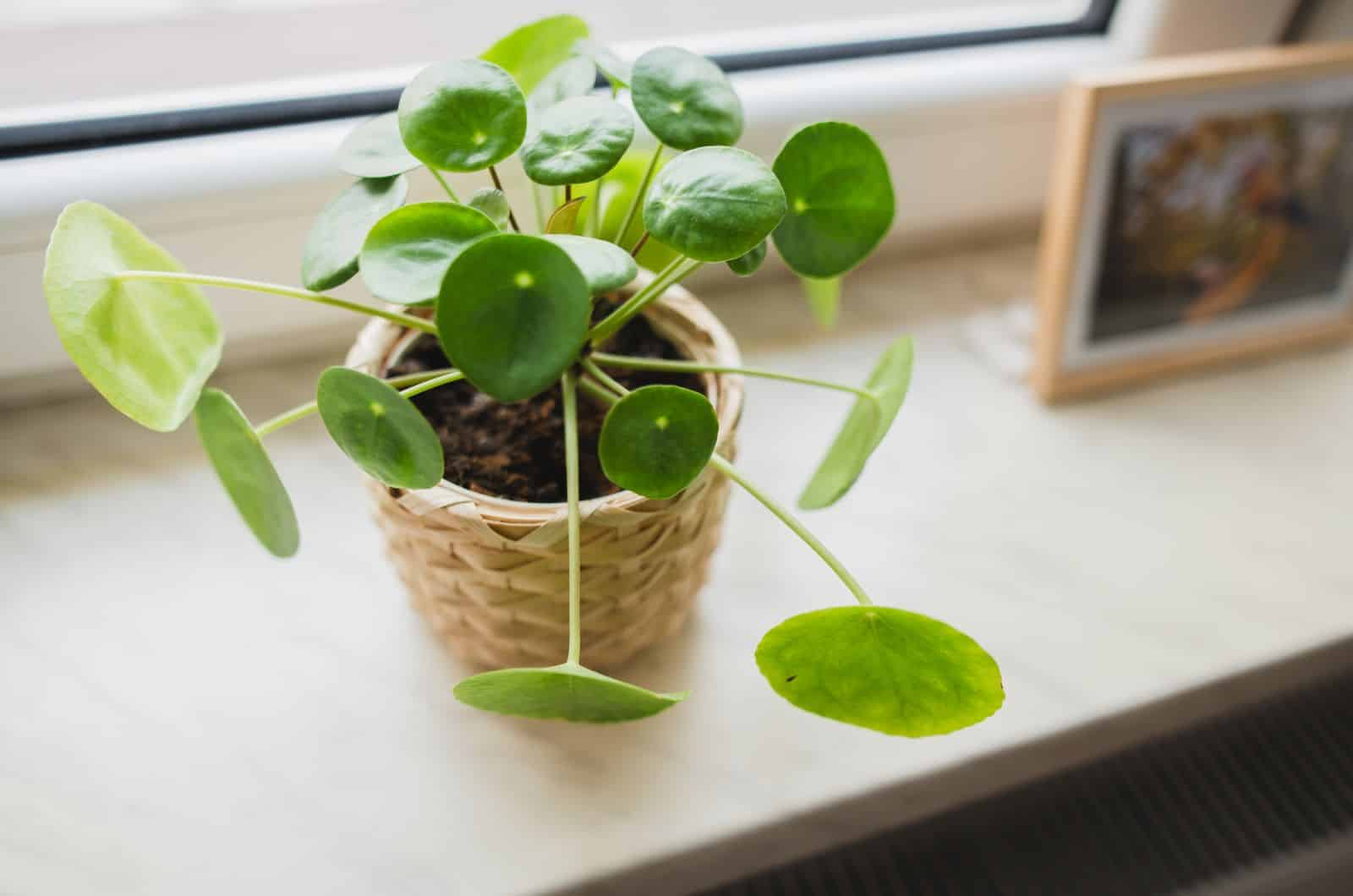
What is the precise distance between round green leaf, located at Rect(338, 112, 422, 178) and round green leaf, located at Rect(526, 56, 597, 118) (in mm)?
78

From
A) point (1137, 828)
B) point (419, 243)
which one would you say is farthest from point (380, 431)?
point (1137, 828)

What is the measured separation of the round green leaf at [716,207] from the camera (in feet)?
1.58

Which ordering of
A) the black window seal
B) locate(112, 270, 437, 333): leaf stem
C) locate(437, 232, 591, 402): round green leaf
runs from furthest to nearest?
1. the black window seal
2. locate(112, 270, 437, 333): leaf stem
3. locate(437, 232, 591, 402): round green leaf

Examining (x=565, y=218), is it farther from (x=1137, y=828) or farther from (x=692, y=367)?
(x=1137, y=828)

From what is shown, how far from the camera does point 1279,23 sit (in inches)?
42.2

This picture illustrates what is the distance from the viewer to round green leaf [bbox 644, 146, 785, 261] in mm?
482

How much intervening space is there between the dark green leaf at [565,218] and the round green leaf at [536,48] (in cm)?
13

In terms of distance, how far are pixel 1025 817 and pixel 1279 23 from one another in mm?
849

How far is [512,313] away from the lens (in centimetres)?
45

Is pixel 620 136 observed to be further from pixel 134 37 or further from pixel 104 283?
pixel 134 37

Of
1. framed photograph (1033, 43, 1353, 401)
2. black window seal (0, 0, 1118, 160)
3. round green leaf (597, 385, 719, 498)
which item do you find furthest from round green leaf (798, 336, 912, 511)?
black window seal (0, 0, 1118, 160)

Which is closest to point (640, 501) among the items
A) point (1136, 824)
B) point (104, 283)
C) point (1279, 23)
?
point (104, 283)

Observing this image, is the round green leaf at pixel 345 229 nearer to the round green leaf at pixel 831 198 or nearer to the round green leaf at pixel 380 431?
the round green leaf at pixel 380 431

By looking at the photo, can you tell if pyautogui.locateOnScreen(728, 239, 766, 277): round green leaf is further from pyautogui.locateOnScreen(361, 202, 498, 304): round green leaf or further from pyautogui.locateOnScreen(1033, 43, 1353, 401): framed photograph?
pyautogui.locateOnScreen(1033, 43, 1353, 401): framed photograph
